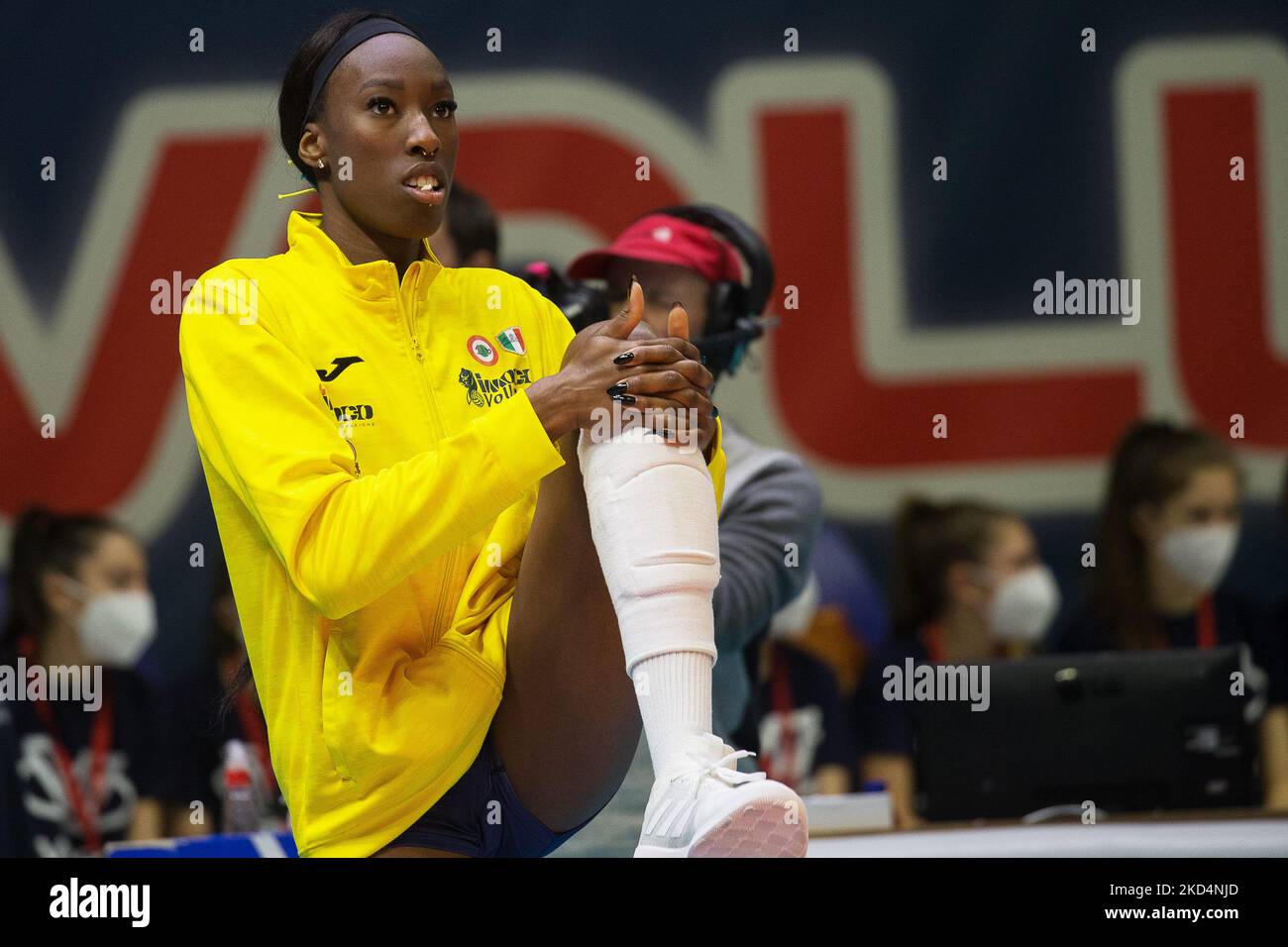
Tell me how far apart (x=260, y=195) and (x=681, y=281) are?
4.88 ft

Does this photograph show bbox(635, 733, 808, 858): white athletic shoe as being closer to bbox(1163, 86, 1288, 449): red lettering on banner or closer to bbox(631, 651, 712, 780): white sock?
bbox(631, 651, 712, 780): white sock

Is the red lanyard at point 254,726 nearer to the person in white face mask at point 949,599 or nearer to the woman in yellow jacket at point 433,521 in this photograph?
the person in white face mask at point 949,599

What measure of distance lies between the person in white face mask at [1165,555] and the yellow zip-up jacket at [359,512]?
2.10 meters

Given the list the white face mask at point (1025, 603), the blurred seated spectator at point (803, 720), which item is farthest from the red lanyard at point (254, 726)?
the white face mask at point (1025, 603)

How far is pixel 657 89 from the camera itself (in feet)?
12.5

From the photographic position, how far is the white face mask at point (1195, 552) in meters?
3.68

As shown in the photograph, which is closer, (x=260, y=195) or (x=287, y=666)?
(x=287, y=666)

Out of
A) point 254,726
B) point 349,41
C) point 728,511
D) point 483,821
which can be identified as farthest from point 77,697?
point 349,41

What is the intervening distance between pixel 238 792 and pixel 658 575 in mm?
2200

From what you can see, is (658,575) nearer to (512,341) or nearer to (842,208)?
(512,341)

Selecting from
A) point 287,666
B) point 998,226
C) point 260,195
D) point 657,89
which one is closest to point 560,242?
point 657,89

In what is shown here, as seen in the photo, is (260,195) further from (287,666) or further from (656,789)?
(656,789)

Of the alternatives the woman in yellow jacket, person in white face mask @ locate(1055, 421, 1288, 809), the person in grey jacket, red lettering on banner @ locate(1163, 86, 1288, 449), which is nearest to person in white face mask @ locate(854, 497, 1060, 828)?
person in white face mask @ locate(1055, 421, 1288, 809)

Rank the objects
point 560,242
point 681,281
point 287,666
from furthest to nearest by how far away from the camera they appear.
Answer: point 560,242 → point 681,281 → point 287,666
